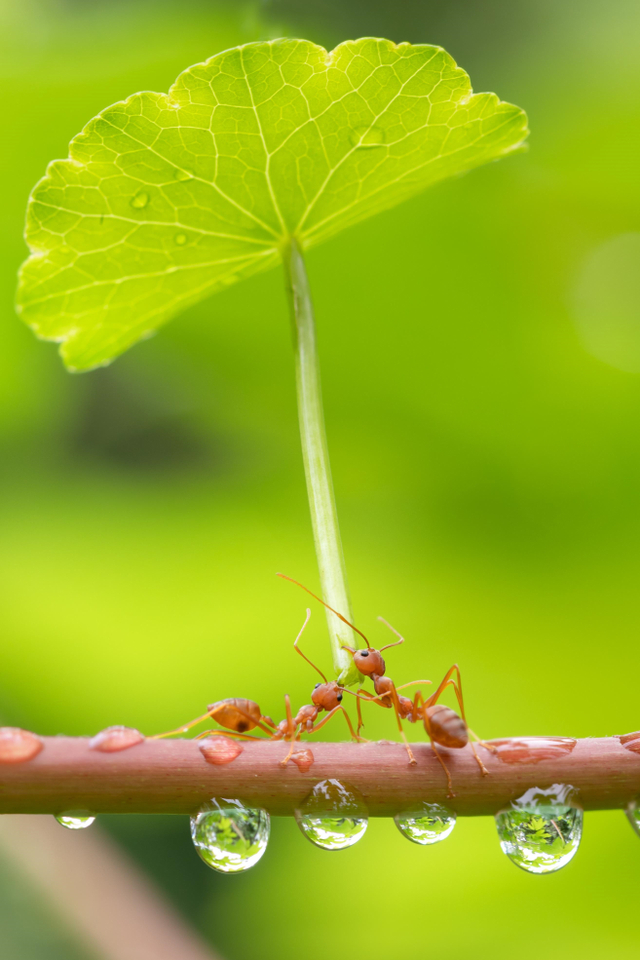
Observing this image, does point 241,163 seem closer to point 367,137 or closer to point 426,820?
point 367,137

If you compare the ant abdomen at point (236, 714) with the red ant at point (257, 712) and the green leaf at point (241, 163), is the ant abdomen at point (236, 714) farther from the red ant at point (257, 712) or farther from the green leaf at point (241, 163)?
the green leaf at point (241, 163)

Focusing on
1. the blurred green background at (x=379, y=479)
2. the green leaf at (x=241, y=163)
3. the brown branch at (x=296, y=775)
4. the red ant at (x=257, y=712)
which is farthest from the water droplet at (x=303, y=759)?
the blurred green background at (x=379, y=479)

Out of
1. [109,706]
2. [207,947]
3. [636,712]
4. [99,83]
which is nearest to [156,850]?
[207,947]

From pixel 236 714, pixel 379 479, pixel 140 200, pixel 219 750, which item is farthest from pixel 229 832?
pixel 379 479

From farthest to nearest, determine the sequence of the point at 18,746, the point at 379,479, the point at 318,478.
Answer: the point at 379,479 → the point at 318,478 → the point at 18,746

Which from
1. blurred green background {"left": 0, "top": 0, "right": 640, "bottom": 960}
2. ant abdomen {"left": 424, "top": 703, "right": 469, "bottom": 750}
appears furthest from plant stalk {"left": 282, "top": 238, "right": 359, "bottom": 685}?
blurred green background {"left": 0, "top": 0, "right": 640, "bottom": 960}

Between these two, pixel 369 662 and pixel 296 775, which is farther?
pixel 369 662

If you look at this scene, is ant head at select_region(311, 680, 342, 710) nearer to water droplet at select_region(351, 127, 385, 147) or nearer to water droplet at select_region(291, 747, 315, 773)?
water droplet at select_region(291, 747, 315, 773)
